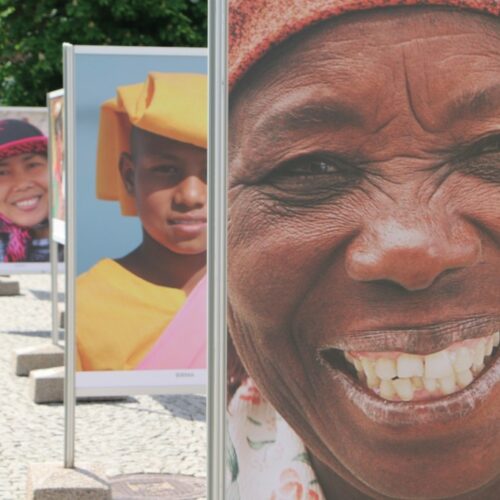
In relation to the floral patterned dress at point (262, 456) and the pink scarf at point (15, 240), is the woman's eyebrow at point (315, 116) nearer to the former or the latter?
the floral patterned dress at point (262, 456)

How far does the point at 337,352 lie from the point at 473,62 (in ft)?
2.67

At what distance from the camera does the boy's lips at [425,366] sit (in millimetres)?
3793

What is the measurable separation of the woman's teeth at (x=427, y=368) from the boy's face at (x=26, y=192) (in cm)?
1450

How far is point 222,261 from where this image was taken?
3.78m

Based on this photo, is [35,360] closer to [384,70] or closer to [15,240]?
[15,240]

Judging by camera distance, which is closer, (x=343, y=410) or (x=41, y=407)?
(x=343, y=410)

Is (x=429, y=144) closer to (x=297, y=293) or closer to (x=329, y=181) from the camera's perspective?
(x=329, y=181)

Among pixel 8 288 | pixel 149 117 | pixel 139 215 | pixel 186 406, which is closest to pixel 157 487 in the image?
pixel 139 215

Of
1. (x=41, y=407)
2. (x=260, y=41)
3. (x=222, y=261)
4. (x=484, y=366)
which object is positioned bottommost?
(x=41, y=407)

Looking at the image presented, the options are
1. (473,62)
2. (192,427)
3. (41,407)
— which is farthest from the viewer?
(41,407)

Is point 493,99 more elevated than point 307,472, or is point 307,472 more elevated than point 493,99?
point 493,99

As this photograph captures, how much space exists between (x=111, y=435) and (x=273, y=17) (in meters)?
6.47

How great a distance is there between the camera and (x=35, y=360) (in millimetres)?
13000

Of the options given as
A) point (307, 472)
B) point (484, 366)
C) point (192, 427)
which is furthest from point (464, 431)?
point (192, 427)
